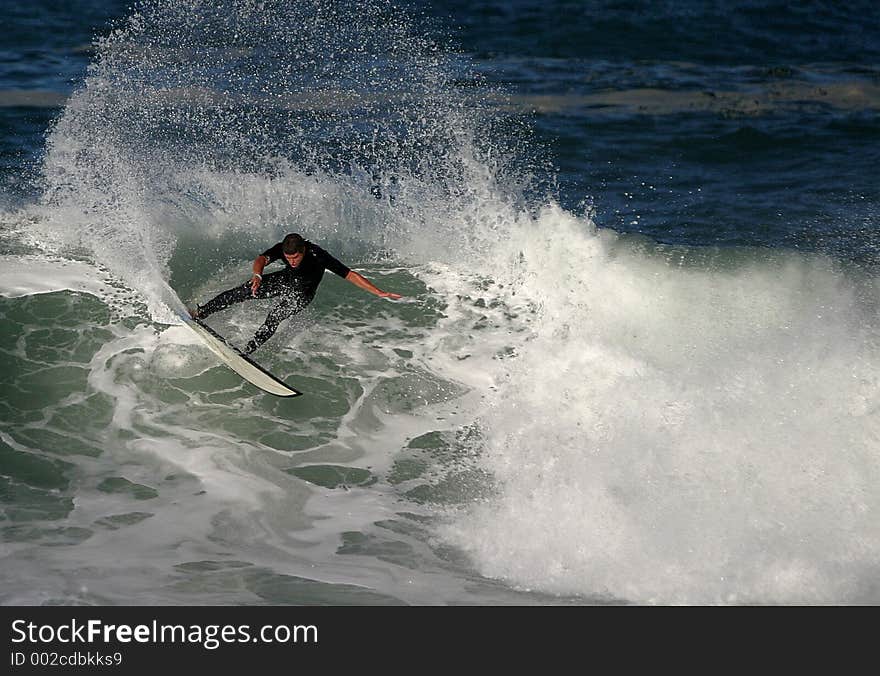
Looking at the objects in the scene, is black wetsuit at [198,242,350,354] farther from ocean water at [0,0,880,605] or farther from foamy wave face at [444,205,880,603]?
foamy wave face at [444,205,880,603]

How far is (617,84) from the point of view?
2019 cm

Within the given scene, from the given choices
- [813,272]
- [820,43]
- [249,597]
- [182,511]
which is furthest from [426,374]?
[820,43]

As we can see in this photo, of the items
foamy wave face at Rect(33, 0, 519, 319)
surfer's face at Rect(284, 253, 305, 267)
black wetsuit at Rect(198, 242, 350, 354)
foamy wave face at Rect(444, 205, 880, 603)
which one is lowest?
foamy wave face at Rect(444, 205, 880, 603)

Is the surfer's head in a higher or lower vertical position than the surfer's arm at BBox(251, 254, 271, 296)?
higher

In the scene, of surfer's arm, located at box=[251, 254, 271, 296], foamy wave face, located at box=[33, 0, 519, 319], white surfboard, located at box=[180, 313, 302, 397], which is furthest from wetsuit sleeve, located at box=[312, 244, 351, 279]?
foamy wave face, located at box=[33, 0, 519, 319]

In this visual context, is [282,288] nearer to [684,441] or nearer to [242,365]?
[242,365]

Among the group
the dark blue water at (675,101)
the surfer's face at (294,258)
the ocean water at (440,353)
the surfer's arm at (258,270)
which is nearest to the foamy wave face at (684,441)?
the ocean water at (440,353)

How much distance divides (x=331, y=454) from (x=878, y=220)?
8.66 metres

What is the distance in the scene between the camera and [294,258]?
833 centimetres

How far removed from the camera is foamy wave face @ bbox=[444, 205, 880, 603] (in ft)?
20.8
